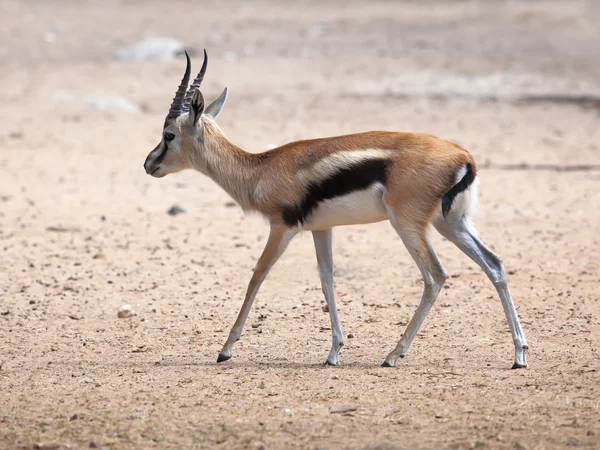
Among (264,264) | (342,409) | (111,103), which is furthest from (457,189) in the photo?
(111,103)

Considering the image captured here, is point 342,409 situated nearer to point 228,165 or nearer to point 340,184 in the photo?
point 340,184

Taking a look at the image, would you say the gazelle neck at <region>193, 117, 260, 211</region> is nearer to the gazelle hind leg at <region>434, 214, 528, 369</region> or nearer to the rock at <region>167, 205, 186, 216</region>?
the gazelle hind leg at <region>434, 214, 528, 369</region>

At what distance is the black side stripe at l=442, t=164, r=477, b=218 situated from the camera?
6465 millimetres

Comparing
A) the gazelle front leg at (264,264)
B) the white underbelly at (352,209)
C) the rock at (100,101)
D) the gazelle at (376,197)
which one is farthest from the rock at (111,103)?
the white underbelly at (352,209)

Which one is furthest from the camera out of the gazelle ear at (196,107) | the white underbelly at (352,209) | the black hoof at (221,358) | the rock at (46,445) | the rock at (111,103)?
the rock at (111,103)

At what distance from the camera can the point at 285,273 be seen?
933cm

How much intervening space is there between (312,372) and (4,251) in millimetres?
4536

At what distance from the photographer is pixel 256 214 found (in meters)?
7.16

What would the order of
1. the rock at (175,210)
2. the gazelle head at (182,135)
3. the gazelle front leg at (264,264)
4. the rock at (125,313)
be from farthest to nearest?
the rock at (175,210)
the rock at (125,313)
the gazelle head at (182,135)
the gazelle front leg at (264,264)

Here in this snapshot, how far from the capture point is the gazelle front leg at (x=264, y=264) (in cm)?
682

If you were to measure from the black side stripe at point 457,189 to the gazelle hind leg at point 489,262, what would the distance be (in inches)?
6.5

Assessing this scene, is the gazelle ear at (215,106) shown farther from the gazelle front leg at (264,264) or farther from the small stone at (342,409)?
the small stone at (342,409)

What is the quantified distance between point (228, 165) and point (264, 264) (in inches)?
35.1

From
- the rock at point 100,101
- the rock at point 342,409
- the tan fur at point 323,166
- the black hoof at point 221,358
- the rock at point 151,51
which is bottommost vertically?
the rock at point 342,409
